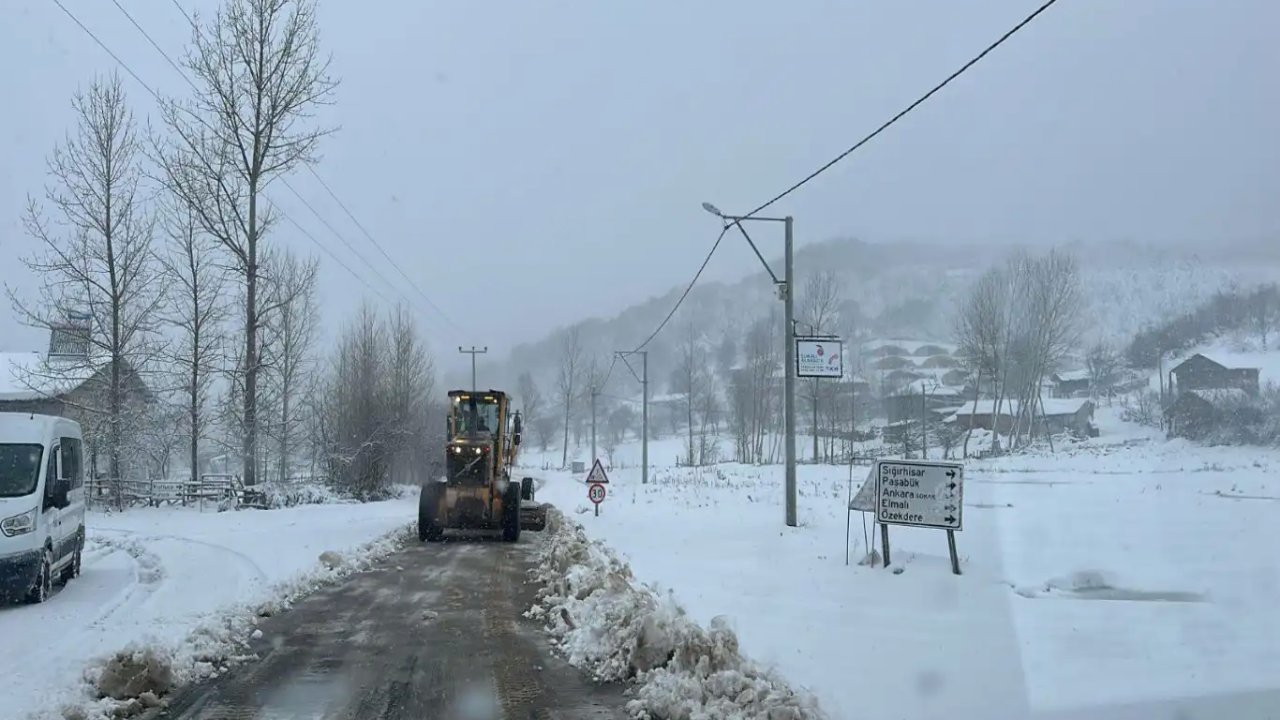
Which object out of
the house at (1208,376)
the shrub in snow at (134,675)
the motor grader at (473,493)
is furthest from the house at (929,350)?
the shrub in snow at (134,675)

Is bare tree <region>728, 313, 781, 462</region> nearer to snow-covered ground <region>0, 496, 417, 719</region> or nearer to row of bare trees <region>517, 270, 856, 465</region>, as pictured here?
row of bare trees <region>517, 270, 856, 465</region>

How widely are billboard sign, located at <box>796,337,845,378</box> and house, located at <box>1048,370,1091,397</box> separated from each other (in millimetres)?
10427

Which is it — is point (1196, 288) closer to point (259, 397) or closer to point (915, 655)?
point (915, 655)

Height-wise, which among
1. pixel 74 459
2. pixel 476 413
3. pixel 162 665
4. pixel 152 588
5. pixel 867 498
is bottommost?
pixel 152 588

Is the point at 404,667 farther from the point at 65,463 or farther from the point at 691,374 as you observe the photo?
the point at 691,374

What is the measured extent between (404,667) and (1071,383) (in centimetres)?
2429

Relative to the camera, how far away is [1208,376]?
17906 millimetres

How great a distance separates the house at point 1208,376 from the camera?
1636 centimetres

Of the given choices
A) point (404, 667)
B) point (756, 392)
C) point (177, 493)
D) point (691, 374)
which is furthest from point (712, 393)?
point (404, 667)

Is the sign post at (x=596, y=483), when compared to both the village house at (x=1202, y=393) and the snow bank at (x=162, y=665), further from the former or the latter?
the snow bank at (x=162, y=665)

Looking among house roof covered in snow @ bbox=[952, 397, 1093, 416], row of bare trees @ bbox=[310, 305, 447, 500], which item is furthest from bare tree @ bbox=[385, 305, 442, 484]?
house roof covered in snow @ bbox=[952, 397, 1093, 416]

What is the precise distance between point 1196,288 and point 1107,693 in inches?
615

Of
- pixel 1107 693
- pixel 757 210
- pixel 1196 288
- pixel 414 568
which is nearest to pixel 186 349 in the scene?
pixel 414 568

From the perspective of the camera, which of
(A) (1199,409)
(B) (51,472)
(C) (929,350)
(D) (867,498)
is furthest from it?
(C) (929,350)
